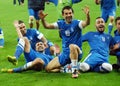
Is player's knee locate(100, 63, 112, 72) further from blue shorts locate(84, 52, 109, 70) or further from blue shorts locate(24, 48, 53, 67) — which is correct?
blue shorts locate(24, 48, 53, 67)

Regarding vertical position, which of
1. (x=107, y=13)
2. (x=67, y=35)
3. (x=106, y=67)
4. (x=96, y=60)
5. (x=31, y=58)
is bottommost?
(x=106, y=67)

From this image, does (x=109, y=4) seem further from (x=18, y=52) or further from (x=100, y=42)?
(x=18, y=52)

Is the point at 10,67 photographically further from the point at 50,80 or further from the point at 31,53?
the point at 50,80

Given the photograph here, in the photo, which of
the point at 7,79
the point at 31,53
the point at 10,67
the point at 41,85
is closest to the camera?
the point at 41,85

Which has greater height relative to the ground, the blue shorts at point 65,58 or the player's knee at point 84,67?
the blue shorts at point 65,58

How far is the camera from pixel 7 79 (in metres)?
7.54

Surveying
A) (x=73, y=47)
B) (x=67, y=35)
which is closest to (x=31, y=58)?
(x=67, y=35)

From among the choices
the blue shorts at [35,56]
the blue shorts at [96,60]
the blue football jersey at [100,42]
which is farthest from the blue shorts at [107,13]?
the blue shorts at [35,56]

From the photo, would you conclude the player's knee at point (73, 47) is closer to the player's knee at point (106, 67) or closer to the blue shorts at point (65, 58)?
the blue shorts at point (65, 58)

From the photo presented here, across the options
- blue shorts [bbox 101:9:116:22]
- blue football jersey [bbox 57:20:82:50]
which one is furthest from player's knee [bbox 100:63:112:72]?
blue shorts [bbox 101:9:116:22]

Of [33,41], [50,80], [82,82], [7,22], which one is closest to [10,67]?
[33,41]

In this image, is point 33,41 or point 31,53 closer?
point 31,53

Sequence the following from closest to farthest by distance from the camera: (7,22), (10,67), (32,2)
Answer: (10,67) < (32,2) < (7,22)

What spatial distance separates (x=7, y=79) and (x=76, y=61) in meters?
1.33
